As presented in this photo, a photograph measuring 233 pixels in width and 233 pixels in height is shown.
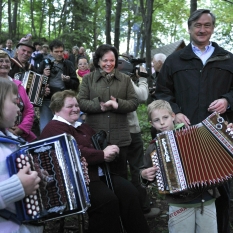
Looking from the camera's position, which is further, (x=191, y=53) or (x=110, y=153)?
(x=191, y=53)

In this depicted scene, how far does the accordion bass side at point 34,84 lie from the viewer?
5.53 meters

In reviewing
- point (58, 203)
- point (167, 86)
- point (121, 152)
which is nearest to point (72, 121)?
point (121, 152)

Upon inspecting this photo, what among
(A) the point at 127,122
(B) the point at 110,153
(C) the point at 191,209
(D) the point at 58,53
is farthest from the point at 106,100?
(D) the point at 58,53

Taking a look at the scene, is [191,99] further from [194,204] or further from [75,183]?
[75,183]

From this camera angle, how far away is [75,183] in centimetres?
250

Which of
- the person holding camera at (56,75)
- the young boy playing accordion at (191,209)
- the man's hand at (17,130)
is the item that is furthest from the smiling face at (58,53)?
the young boy playing accordion at (191,209)

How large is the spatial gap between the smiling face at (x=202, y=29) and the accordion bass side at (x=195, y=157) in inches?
43.9

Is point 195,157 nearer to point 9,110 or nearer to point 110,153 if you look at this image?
point 110,153

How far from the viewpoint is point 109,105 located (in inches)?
159

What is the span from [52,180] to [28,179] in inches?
11.8

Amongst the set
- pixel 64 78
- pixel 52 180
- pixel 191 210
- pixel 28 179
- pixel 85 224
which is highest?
pixel 64 78

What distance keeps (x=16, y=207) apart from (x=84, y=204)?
547 mm

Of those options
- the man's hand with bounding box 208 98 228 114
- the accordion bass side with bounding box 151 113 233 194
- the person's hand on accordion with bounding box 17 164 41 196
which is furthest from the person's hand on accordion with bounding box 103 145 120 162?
the person's hand on accordion with bounding box 17 164 41 196

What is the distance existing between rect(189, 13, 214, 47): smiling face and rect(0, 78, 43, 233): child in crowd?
2220 mm
